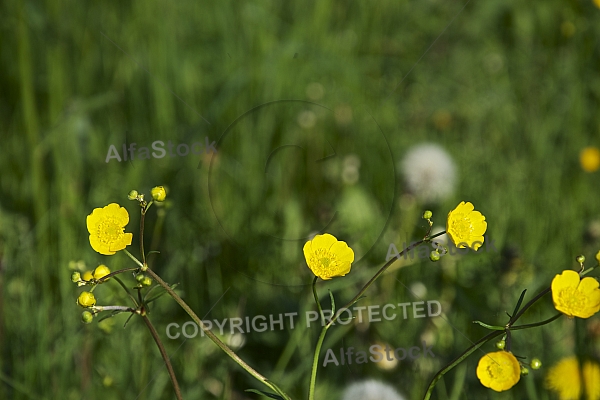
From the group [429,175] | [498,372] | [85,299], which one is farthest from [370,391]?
[429,175]

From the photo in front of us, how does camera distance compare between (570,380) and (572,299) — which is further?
(570,380)

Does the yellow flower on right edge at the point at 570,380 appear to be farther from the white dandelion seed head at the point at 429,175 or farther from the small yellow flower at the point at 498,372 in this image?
the white dandelion seed head at the point at 429,175

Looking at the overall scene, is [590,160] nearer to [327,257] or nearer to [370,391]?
[370,391]

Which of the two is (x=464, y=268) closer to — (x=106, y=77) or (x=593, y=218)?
(x=593, y=218)

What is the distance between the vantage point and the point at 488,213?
57.3 inches

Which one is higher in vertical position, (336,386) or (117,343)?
(117,343)

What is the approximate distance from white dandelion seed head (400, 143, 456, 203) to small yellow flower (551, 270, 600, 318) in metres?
0.79

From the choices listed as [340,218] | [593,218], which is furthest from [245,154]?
[593,218]

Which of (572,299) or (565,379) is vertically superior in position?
(572,299)

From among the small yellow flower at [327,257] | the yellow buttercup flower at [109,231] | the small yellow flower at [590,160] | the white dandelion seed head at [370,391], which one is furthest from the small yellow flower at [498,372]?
the small yellow flower at [590,160]

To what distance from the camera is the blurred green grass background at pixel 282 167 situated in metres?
1.15

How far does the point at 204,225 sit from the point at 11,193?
0.54 metres

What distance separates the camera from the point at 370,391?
1028 millimetres

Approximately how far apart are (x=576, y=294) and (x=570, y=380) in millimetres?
414
